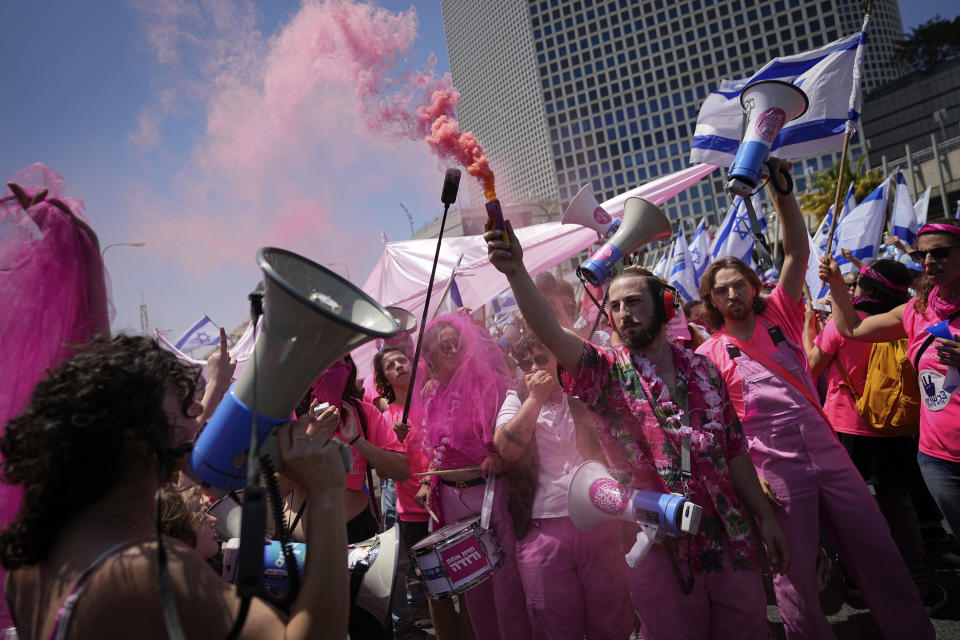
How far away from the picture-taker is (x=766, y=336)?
318 cm

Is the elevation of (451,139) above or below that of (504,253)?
above

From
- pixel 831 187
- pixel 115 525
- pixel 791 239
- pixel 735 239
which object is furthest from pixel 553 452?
pixel 831 187

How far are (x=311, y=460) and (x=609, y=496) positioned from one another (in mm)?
1329

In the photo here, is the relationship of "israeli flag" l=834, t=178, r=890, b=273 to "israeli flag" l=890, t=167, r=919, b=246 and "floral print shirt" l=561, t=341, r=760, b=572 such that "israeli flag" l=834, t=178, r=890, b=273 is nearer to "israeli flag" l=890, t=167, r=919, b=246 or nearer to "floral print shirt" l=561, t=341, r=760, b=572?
"israeli flag" l=890, t=167, r=919, b=246

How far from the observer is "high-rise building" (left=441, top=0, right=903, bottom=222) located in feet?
318

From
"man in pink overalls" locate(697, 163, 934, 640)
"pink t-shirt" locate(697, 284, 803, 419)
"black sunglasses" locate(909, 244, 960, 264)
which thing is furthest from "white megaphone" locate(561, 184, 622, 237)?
"black sunglasses" locate(909, 244, 960, 264)

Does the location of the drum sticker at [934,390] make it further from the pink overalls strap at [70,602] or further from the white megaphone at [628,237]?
the pink overalls strap at [70,602]

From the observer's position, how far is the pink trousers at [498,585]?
300 cm

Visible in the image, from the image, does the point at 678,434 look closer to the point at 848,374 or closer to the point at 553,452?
the point at 553,452

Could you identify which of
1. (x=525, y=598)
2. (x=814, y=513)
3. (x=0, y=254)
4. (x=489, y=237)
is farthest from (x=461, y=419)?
(x=0, y=254)

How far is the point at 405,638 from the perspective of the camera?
416 centimetres

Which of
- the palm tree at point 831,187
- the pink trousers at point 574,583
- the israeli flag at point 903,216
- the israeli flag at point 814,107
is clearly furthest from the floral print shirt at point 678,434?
the palm tree at point 831,187

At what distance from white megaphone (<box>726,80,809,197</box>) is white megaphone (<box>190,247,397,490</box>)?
2215 millimetres

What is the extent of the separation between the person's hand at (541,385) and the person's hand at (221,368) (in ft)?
4.75
